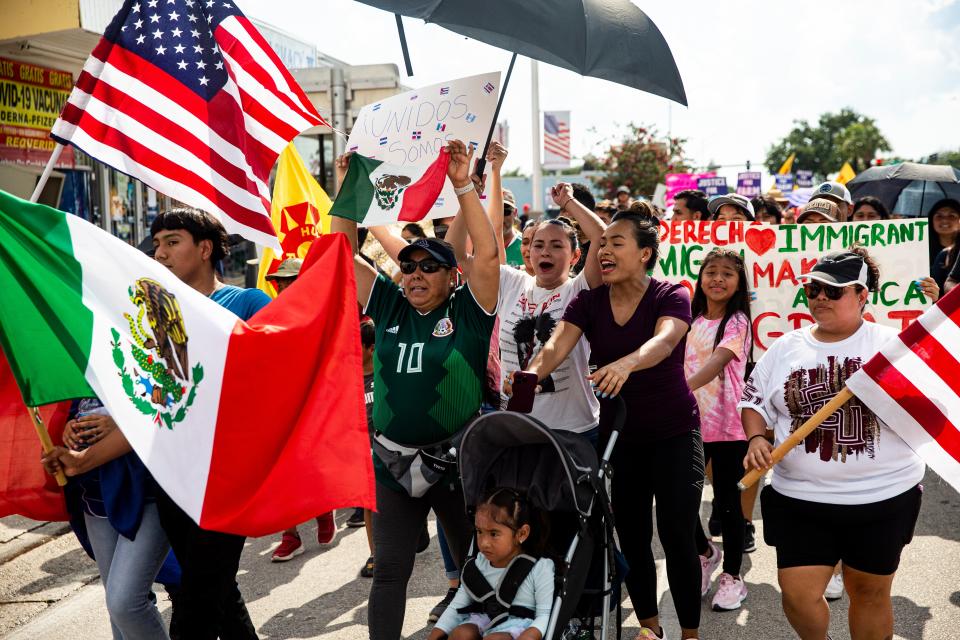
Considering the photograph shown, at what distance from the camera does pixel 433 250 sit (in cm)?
408

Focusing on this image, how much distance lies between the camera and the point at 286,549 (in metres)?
6.01

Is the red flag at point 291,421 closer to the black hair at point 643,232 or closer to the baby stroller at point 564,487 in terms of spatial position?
the baby stroller at point 564,487

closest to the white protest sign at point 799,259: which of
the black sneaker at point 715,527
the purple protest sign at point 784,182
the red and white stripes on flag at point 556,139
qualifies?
the black sneaker at point 715,527

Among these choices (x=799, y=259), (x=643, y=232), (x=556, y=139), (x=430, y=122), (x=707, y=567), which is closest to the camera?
(x=643, y=232)

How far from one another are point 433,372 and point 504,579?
3.02 feet

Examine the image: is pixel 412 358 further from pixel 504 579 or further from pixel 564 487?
pixel 504 579

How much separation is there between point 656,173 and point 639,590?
26.1 meters

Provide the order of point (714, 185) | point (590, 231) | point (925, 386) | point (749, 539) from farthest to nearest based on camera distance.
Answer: point (714, 185) → point (749, 539) → point (590, 231) → point (925, 386)

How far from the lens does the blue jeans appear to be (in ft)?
11.5

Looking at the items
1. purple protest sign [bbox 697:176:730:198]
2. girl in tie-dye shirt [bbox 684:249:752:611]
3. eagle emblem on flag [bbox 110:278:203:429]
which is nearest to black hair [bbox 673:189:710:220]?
girl in tie-dye shirt [bbox 684:249:752:611]

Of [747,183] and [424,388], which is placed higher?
[747,183]

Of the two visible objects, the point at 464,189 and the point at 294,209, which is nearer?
the point at 464,189

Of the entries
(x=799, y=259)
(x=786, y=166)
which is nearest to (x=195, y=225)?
(x=799, y=259)


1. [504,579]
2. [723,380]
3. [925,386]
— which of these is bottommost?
[504,579]
